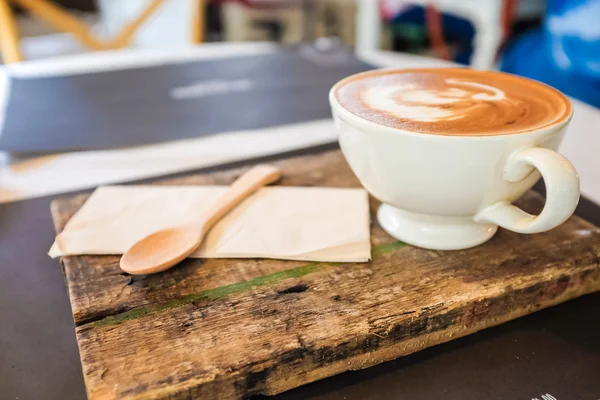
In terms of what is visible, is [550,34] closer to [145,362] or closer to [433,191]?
[433,191]

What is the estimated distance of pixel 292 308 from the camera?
0.33 metres

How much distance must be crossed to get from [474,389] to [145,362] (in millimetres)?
191

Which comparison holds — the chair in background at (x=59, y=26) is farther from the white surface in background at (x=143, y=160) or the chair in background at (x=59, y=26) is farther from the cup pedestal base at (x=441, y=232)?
the cup pedestal base at (x=441, y=232)

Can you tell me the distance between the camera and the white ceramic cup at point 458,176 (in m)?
0.32

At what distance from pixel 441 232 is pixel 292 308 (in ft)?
0.45

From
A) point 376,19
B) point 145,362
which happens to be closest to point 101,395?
point 145,362

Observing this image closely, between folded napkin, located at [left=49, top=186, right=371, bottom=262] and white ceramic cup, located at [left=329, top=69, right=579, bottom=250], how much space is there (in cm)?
5

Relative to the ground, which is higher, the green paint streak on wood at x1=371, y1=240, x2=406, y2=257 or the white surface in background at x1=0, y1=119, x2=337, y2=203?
the green paint streak on wood at x1=371, y1=240, x2=406, y2=257

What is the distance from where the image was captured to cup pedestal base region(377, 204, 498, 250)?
392mm

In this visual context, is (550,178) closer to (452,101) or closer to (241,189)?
(452,101)

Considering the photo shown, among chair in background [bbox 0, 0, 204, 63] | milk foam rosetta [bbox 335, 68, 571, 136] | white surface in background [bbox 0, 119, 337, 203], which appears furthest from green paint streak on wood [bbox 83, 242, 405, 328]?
chair in background [bbox 0, 0, 204, 63]

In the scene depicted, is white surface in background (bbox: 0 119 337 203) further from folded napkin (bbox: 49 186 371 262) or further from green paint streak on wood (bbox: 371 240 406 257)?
green paint streak on wood (bbox: 371 240 406 257)

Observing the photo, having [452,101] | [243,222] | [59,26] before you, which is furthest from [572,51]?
[59,26]

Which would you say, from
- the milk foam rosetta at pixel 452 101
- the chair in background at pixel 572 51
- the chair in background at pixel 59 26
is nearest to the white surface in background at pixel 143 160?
the milk foam rosetta at pixel 452 101
